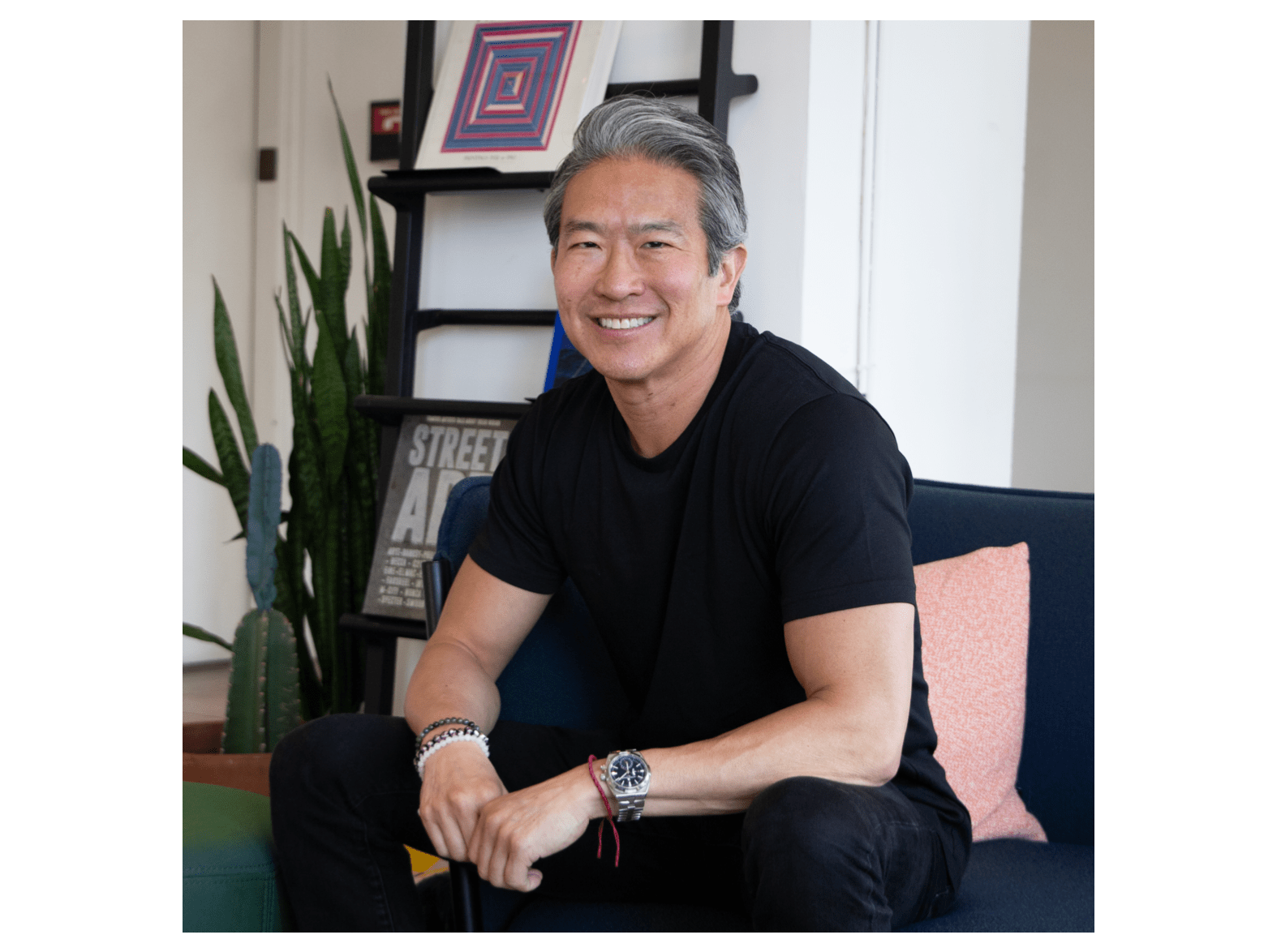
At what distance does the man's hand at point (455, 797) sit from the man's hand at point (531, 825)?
25 mm

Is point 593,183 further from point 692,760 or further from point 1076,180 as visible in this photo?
point 1076,180

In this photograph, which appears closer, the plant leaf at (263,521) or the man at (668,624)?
the man at (668,624)

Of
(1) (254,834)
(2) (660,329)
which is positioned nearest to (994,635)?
(2) (660,329)

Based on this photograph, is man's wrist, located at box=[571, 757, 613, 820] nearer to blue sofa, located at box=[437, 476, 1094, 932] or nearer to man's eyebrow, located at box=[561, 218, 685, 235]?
blue sofa, located at box=[437, 476, 1094, 932]

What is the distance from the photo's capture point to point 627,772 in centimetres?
112

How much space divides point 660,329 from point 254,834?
0.77 metres

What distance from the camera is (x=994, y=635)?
150 cm

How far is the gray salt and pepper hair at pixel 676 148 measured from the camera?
4.32 ft

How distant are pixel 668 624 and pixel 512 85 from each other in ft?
4.86

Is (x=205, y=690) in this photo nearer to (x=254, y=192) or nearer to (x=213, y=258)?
(x=213, y=258)

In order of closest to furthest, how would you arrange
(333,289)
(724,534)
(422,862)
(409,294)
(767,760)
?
(767,760) → (724,534) → (422,862) → (409,294) → (333,289)

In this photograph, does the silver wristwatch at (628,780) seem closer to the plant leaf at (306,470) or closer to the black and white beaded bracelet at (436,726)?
the black and white beaded bracelet at (436,726)

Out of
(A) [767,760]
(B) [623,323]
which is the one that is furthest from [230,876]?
(B) [623,323]

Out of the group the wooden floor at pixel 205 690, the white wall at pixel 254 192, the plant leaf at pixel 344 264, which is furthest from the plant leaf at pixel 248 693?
the white wall at pixel 254 192
